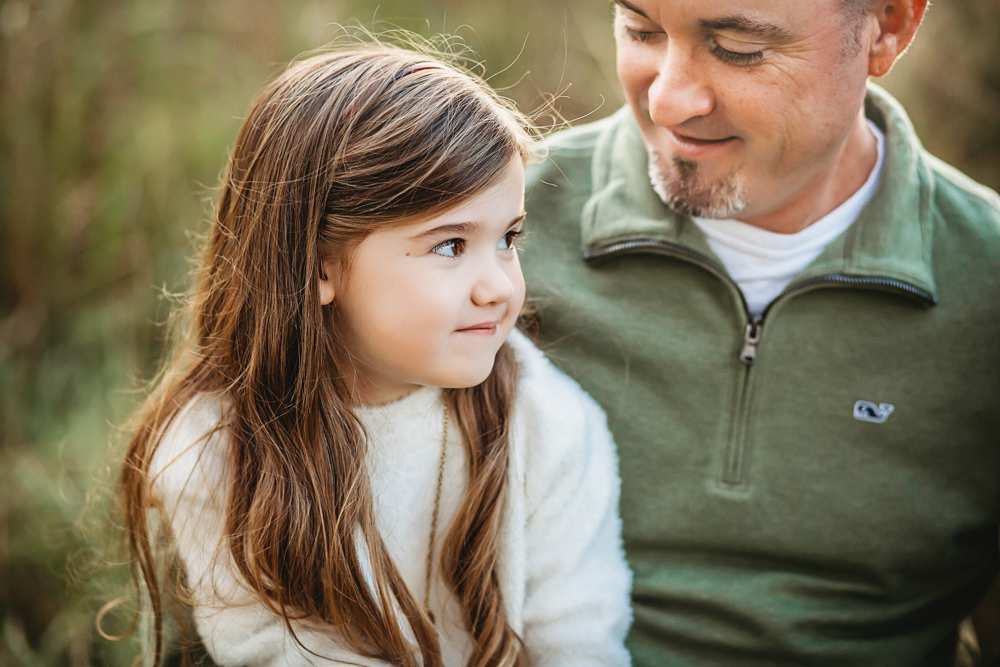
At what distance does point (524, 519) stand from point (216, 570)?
59cm

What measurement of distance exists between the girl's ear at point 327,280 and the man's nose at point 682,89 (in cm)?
70

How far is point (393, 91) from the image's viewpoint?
1.38m

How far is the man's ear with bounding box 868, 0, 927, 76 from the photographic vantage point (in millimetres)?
1592

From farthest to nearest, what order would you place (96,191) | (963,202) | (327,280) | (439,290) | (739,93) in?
(96,191)
(963,202)
(739,93)
(327,280)
(439,290)

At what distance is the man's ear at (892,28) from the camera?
5.22ft

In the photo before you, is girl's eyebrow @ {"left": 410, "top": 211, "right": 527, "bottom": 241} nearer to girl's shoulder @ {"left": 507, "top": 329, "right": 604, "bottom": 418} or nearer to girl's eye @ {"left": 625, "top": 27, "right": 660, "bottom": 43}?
girl's shoulder @ {"left": 507, "top": 329, "right": 604, "bottom": 418}

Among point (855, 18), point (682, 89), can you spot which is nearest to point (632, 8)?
point (682, 89)

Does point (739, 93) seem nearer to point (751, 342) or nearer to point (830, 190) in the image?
point (830, 190)

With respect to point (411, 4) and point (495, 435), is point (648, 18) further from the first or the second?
point (411, 4)

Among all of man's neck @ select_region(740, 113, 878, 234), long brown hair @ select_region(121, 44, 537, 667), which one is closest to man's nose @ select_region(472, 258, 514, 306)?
long brown hair @ select_region(121, 44, 537, 667)

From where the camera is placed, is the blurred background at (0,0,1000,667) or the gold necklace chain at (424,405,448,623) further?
the blurred background at (0,0,1000,667)

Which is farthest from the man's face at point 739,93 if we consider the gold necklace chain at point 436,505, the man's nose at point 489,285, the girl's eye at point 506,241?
the gold necklace chain at point 436,505

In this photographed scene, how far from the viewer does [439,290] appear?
4.41ft

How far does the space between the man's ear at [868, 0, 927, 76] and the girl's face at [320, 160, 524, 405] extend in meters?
0.79
